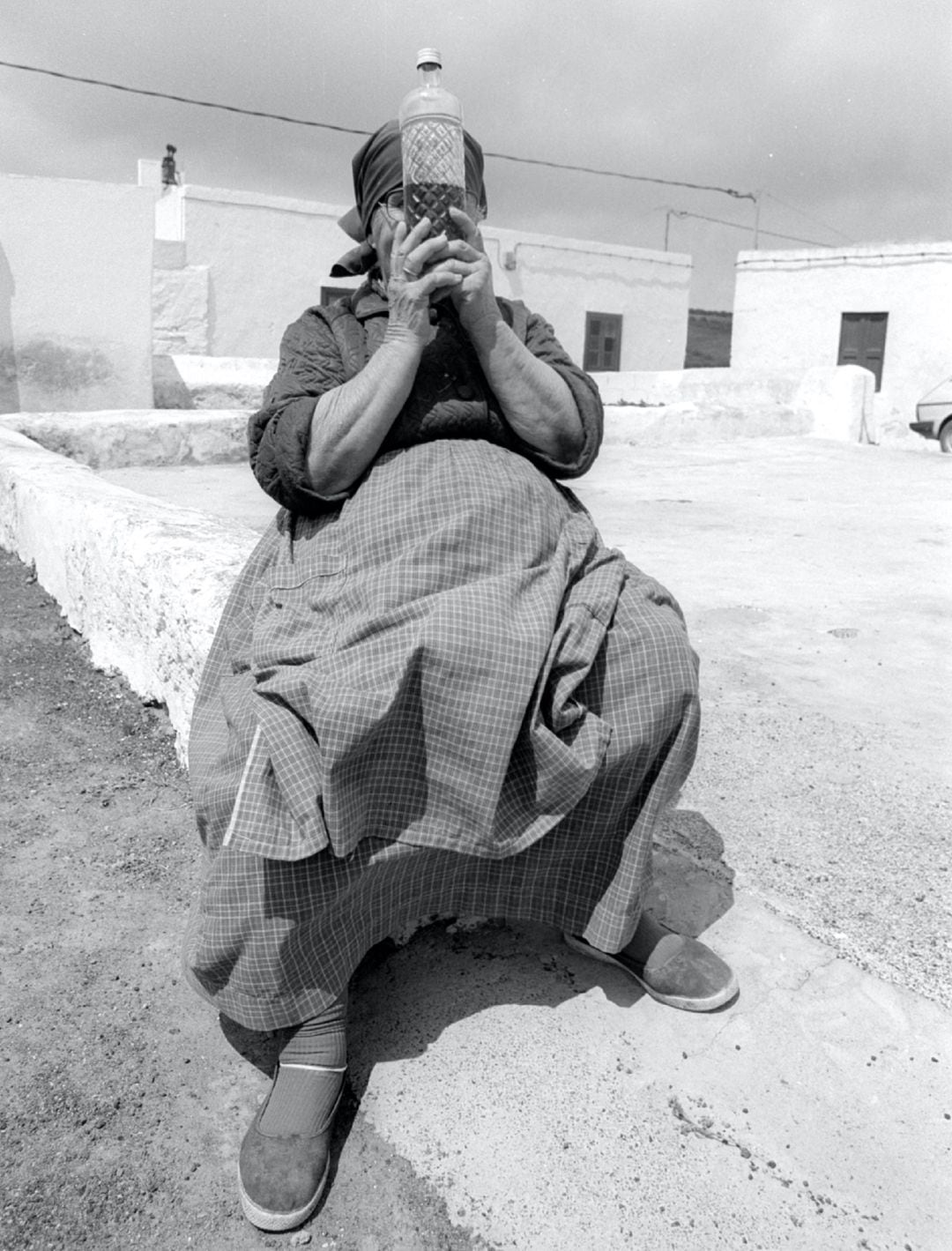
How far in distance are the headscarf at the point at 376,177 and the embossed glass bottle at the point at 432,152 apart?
9cm

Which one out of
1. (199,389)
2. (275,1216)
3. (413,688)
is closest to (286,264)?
(199,389)

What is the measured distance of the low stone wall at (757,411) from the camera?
38.3 feet

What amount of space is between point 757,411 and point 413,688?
39.3 ft

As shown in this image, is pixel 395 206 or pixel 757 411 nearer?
pixel 395 206

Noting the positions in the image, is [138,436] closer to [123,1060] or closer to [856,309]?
[123,1060]

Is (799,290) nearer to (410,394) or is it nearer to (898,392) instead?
(898,392)

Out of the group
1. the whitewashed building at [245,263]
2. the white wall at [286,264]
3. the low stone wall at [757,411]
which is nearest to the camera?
the low stone wall at [757,411]

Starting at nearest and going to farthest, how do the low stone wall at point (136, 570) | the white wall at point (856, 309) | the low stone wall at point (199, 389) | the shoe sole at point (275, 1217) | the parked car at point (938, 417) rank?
the shoe sole at point (275, 1217) < the low stone wall at point (136, 570) < the low stone wall at point (199, 389) < the parked car at point (938, 417) < the white wall at point (856, 309)

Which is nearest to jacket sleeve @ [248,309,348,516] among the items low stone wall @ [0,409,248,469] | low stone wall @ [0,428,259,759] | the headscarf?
the headscarf

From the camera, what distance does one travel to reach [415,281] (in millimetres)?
1655

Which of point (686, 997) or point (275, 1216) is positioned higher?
point (686, 997)

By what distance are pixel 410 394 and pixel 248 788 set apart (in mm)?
751

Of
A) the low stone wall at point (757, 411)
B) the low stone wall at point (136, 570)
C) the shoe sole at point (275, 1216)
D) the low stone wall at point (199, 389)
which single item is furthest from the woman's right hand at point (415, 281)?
the low stone wall at point (757, 411)

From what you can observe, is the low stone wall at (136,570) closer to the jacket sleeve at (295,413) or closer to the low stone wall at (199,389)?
the jacket sleeve at (295,413)
